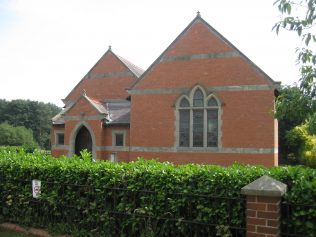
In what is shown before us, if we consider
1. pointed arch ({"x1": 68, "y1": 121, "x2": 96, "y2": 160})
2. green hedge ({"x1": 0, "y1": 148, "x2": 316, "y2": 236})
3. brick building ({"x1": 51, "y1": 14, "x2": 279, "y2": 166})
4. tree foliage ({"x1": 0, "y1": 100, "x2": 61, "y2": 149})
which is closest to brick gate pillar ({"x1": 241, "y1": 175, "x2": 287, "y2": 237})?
green hedge ({"x1": 0, "y1": 148, "x2": 316, "y2": 236})

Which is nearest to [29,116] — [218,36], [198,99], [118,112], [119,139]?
[118,112]

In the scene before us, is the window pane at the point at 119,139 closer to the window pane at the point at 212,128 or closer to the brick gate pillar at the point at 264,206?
the window pane at the point at 212,128

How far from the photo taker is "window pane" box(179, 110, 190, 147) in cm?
2009

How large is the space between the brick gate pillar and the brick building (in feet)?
43.3

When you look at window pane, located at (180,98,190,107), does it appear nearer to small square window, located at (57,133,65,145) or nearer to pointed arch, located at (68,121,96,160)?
pointed arch, located at (68,121,96,160)

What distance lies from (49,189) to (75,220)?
3.38ft

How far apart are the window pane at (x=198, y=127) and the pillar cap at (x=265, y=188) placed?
48.2 feet

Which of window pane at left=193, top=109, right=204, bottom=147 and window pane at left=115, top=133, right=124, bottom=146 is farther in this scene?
window pane at left=115, top=133, right=124, bottom=146

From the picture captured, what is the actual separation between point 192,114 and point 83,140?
861cm

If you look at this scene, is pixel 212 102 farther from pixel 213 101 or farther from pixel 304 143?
pixel 304 143

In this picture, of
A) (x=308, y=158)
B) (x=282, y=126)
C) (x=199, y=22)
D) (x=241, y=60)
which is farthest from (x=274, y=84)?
(x=282, y=126)

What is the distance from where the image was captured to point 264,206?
4.87 meters

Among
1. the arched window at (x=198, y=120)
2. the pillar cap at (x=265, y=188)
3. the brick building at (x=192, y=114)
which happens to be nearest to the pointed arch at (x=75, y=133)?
the brick building at (x=192, y=114)

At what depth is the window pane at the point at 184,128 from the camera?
20094 millimetres
